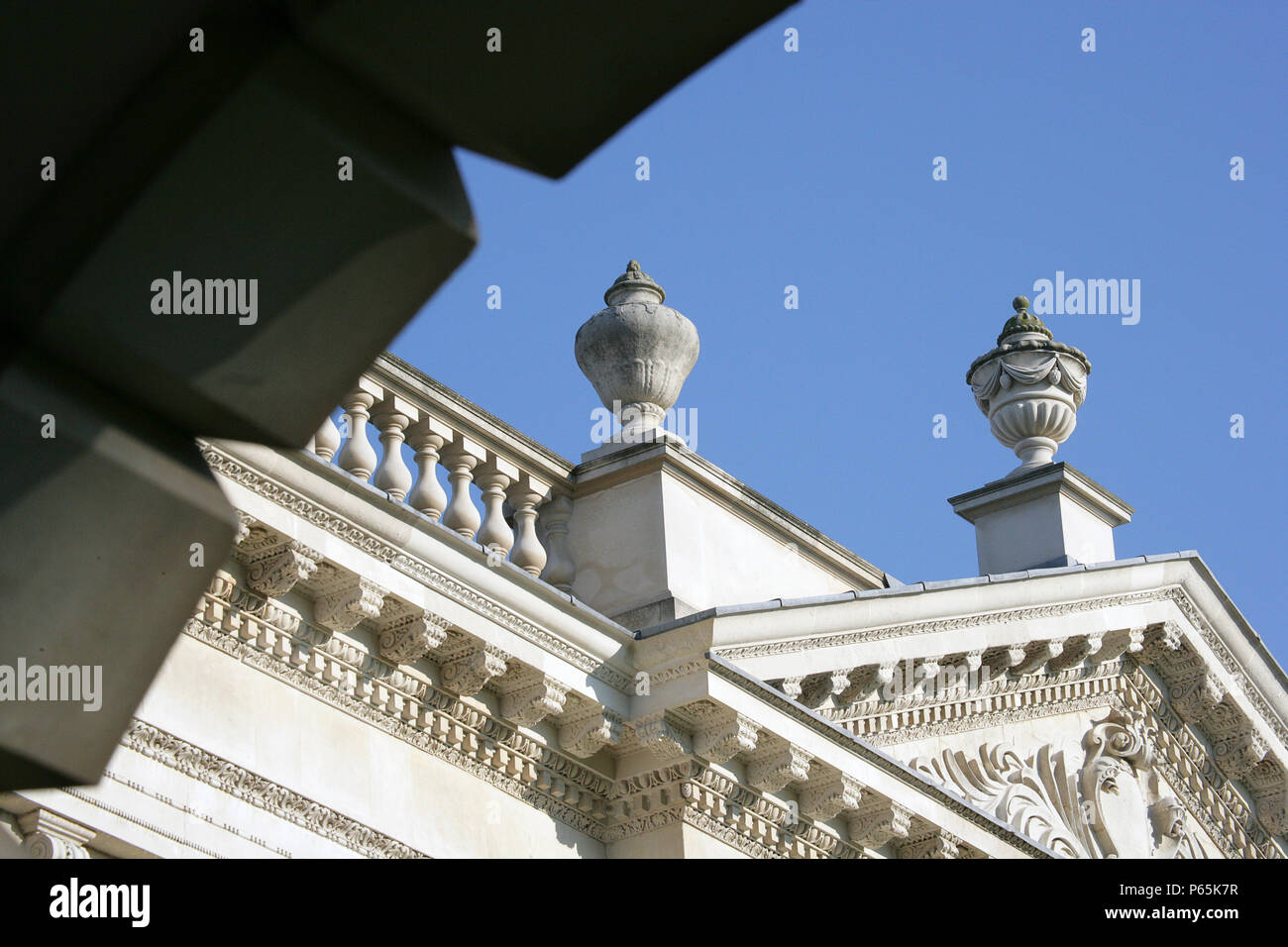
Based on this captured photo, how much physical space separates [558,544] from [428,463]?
132 centimetres

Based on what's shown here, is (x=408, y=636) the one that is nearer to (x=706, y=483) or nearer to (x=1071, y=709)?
(x=706, y=483)

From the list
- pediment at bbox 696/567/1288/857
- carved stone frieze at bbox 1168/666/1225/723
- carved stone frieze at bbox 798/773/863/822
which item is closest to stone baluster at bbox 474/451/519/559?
pediment at bbox 696/567/1288/857

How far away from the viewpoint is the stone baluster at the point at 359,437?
1089 cm

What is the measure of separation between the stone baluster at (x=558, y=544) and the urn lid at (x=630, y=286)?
4.93 ft

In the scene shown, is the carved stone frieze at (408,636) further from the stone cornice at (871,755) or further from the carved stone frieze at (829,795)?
the carved stone frieze at (829,795)

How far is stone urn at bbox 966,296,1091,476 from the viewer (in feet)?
56.5

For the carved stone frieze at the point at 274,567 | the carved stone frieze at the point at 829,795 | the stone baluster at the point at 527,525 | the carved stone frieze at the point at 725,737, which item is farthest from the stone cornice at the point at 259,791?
the carved stone frieze at the point at 829,795

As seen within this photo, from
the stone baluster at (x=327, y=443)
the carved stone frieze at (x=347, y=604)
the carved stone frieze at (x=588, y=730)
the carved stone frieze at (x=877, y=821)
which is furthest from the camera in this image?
the carved stone frieze at (x=877, y=821)

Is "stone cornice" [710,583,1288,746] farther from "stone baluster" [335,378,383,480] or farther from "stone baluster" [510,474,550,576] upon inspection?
"stone baluster" [335,378,383,480]

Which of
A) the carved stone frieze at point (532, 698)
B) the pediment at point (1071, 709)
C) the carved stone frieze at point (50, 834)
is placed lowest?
the carved stone frieze at point (50, 834)

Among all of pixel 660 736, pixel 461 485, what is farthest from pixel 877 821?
pixel 461 485

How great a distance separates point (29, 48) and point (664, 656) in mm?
9319

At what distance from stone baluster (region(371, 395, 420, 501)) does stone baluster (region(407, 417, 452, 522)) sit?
0.29 ft
